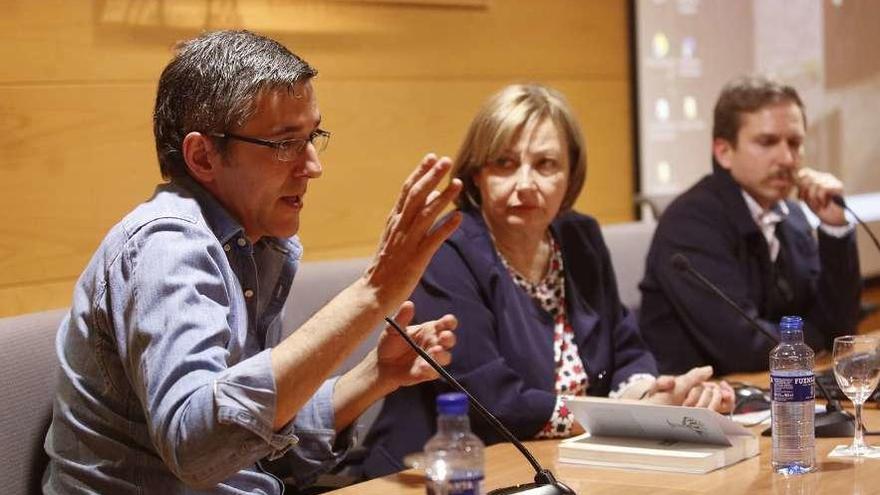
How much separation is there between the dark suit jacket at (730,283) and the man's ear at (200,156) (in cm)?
170

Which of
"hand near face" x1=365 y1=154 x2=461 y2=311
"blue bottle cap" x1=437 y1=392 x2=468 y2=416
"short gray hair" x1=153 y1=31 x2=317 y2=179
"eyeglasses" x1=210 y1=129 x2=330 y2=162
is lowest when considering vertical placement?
"blue bottle cap" x1=437 y1=392 x2=468 y2=416

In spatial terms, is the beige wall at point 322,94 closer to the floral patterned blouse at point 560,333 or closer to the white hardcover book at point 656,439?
the floral patterned blouse at point 560,333

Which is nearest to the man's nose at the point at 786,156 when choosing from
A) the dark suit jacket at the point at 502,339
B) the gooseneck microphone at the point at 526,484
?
the dark suit jacket at the point at 502,339

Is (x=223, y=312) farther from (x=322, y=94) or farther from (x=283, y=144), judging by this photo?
(x=322, y=94)

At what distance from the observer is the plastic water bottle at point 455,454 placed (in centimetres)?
160

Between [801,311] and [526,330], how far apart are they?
119 cm

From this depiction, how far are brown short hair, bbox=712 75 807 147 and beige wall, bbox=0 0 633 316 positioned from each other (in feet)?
2.64

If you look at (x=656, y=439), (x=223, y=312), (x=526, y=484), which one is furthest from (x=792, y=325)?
(x=223, y=312)

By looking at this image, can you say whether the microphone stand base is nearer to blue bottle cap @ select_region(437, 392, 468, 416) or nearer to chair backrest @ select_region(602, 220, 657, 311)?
blue bottle cap @ select_region(437, 392, 468, 416)

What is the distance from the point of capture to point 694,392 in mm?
2514

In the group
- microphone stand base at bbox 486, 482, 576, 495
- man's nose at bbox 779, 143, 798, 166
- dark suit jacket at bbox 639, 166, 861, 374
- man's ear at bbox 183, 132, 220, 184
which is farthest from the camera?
man's nose at bbox 779, 143, 798, 166

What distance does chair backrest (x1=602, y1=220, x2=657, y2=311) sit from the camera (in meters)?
3.74

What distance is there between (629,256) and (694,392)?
1.33 metres

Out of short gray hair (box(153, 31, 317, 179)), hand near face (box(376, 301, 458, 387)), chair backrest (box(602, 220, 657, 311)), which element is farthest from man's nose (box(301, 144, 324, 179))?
chair backrest (box(602, 220, 657, 311))
